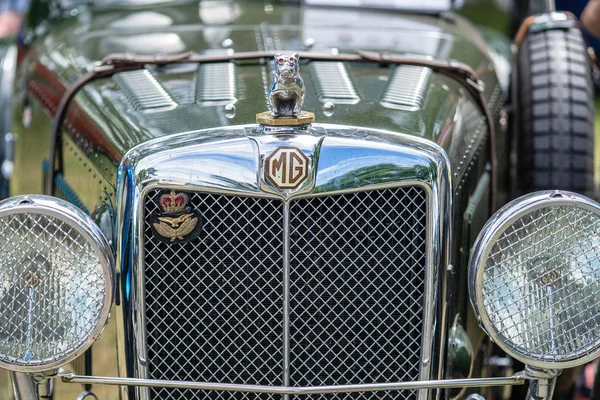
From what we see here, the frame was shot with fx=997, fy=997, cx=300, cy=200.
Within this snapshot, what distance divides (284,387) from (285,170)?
1.55 feet

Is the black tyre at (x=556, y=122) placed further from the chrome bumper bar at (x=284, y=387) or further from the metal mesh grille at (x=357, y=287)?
the chrome bumper bar at (x=284, y=387)

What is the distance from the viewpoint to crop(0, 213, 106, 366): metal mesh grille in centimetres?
214

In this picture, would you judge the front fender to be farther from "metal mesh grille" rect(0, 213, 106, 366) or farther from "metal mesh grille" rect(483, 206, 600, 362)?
"metal mesh grille" rect(483, 206, 600, 362)

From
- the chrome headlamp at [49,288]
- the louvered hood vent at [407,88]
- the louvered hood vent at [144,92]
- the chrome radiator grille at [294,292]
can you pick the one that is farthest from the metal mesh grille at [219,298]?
the louvered hood vent at [407,88]

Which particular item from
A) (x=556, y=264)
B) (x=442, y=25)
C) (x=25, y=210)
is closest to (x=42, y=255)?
(x=25, y=210)

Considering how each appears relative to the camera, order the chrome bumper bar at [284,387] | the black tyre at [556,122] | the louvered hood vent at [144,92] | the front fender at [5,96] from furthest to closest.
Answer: the front fender at [5,96], the black tyre at [556,122], the louvered hood vent at [144,92], the chrome bumper bar at [284,387]

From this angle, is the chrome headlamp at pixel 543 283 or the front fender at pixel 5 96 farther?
the front fender at pixel 5 96

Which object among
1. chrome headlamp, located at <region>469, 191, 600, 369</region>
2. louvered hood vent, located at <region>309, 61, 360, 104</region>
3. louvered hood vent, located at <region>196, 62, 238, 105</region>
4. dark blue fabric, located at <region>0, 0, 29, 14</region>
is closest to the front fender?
louvered hood vent, located at <region>196, 62, 238, 105</region>

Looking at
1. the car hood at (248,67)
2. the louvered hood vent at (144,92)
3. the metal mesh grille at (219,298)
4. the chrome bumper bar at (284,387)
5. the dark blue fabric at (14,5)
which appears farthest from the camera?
the dark blue fabric at (14,5)

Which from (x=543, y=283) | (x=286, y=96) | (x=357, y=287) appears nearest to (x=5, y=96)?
(x=286, y=96)

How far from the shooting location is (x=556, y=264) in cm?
218

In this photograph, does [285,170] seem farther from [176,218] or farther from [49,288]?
[49,288]

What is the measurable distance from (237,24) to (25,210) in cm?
151

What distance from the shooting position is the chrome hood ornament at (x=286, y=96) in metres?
2.25
